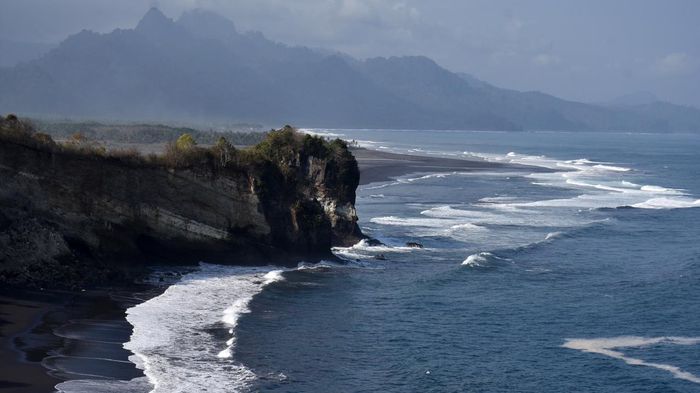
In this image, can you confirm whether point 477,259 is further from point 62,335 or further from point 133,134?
point 133,134

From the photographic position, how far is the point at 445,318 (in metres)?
33.7

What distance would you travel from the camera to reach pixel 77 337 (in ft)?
92.5

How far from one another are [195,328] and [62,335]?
437cm

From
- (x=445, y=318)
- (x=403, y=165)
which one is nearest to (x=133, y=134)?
(x=403, y=165)

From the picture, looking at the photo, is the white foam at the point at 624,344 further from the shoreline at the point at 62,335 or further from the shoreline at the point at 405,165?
the shoreline at the point at 405,165

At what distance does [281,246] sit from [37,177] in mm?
12081

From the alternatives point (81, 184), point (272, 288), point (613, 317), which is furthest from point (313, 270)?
point (613, 317)

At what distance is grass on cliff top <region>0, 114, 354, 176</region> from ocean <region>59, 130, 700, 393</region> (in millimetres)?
5156

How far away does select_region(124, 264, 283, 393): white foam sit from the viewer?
2506cm

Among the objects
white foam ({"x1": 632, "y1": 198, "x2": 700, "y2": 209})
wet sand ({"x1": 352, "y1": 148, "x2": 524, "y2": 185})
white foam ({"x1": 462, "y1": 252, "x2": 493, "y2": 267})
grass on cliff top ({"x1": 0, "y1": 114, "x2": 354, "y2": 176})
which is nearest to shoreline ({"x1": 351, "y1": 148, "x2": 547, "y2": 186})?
wet sand ({"x1": 352, "y1": 148, "x2": 524, "y2": 185})

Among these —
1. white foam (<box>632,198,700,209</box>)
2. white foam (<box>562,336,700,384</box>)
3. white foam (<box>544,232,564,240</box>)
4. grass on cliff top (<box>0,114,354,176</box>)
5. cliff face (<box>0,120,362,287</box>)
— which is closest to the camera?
white foam (<box>562,336,700,384</box>)

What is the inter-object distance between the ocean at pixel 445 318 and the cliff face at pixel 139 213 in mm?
1862

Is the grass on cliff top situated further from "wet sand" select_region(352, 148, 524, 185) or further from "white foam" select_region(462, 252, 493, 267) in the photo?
"wet sand" select_region(352, 148, 524, 185)

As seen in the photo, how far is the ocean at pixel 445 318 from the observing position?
26.2 m
